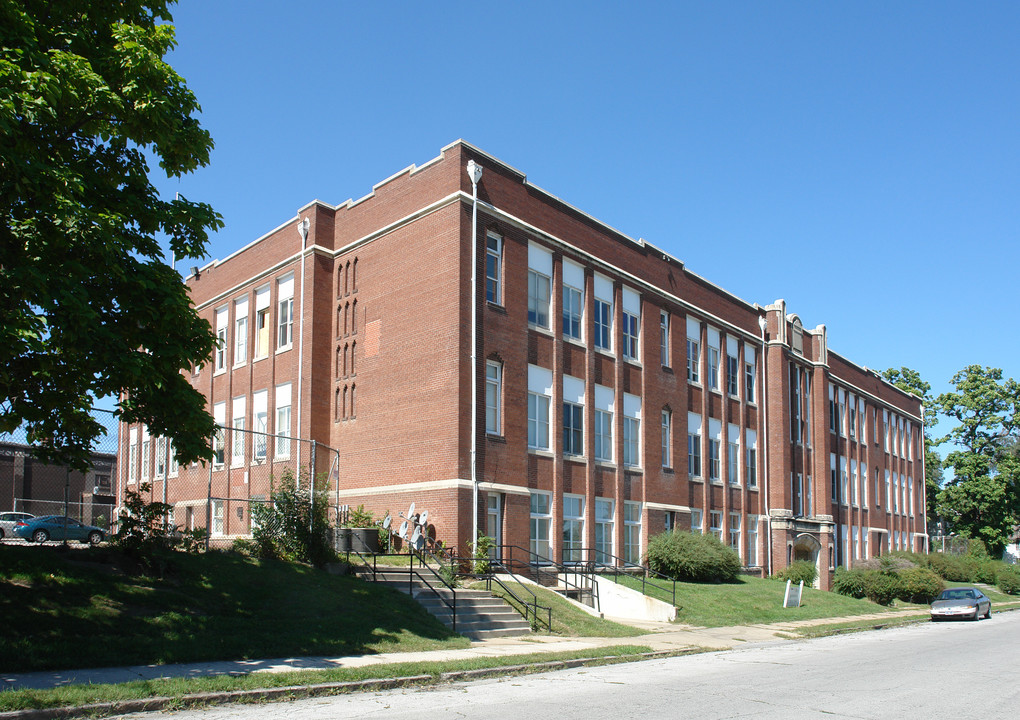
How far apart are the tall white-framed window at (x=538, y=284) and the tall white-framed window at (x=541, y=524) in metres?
5.76

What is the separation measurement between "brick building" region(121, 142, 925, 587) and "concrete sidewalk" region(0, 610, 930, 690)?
238 inches

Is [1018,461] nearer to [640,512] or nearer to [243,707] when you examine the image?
[640,512]

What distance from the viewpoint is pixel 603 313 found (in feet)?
110

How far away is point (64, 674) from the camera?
11586 millimetres

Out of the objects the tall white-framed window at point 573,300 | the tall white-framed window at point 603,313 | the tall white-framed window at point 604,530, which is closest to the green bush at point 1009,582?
the tall white-framed window at point 604,530

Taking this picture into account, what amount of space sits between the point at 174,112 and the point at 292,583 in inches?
365

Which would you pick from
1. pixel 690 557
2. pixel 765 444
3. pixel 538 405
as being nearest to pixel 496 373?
pixel 538 405

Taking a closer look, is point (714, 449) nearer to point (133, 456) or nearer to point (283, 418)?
point (283, 418)

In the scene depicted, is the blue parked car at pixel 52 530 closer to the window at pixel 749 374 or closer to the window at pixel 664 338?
the window at pixel 664 338

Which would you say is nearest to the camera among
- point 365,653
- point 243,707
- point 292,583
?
point 243,707

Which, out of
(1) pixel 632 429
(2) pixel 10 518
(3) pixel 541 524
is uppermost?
(1) pixel 632 429

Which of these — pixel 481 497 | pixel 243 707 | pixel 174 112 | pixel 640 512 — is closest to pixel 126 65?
pixel 174 112

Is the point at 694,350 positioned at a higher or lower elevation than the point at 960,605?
higher

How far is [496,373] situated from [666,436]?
11020mm
